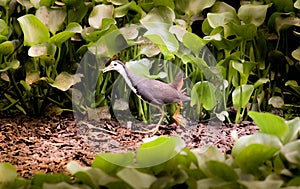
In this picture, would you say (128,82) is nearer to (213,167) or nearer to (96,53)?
(96,53)

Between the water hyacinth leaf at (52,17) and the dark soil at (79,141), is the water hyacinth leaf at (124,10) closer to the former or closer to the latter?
the water hyacinth leaf at (52,17)

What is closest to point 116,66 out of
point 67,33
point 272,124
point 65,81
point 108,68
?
point 108,68

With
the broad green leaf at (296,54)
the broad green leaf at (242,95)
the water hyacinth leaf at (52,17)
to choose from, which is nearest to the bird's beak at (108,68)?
the water hyacinth leaf at (52,17)

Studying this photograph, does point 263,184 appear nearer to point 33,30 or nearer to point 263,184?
point 263,184

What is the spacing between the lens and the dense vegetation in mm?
1124

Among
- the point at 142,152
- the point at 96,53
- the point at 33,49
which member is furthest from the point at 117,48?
the point at 142,152

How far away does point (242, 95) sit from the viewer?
6.02 ft

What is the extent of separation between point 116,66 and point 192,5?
46 centimetres

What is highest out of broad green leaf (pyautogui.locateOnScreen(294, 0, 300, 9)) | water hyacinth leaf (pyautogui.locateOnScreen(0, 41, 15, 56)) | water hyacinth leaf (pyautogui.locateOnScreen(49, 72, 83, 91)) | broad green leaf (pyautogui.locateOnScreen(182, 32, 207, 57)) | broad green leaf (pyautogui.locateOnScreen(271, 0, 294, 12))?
broad green leaf (pyautogui.locateOnScreen(294, 0, 300, 9))

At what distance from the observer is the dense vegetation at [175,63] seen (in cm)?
112

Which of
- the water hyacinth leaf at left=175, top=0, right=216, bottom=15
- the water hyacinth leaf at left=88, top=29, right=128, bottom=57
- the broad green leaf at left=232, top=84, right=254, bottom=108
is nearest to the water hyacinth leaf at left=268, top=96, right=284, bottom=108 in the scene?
the broad green leaf at left=232, top=84, right=254, bottom=108

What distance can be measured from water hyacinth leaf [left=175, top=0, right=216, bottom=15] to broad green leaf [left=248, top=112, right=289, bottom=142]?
29.4 inches

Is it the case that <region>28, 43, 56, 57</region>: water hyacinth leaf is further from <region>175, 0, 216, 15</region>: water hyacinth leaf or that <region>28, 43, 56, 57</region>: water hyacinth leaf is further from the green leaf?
the green leaf

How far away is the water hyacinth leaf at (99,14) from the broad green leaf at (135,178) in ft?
2.88
